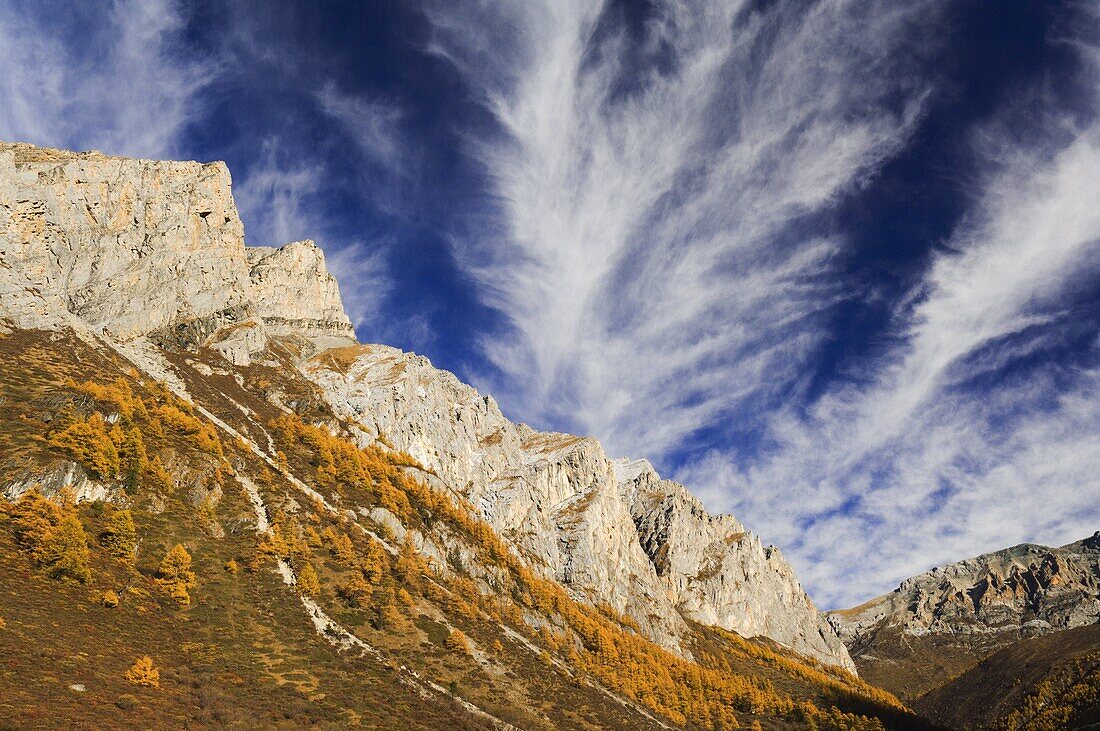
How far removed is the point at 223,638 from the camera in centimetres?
6206

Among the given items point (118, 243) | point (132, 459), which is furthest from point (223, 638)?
point (118, 243)

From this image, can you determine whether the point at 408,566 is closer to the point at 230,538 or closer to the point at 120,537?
the point at 230,538

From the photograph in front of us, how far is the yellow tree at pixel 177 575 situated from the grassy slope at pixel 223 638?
53.7 inches

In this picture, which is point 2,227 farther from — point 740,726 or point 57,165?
point 740,726

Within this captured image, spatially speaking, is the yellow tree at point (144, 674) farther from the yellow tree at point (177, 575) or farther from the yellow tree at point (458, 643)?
the yellow tree at point (458, 643)

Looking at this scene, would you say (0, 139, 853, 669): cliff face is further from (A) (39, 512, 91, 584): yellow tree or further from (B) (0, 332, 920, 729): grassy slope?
(A) (39, 512, 91, 584): yellow tree

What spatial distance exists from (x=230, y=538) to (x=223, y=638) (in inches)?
949

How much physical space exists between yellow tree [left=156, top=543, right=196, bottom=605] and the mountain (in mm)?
328

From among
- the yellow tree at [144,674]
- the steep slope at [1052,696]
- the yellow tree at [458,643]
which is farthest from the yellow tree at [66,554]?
the steep slope at [1052,696]

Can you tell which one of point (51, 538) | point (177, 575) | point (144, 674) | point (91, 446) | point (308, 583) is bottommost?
point (144, 674)

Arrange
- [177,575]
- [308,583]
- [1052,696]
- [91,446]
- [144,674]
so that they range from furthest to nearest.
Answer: [1052,696] → [308,583] → [91,446] → [177,575] → [144,674]

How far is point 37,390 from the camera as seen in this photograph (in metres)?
82.4

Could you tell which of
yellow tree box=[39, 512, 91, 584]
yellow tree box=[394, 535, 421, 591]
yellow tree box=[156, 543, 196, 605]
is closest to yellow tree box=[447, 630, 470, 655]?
yellow tree box=[394, 535, 421, 591]

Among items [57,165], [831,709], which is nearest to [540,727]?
[831,709]
